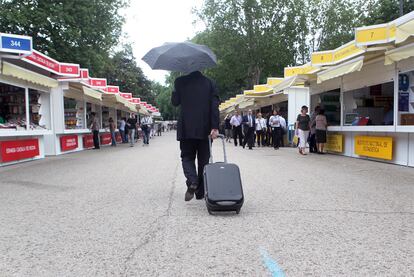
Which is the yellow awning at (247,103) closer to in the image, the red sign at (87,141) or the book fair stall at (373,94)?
the red sign at (87,141)

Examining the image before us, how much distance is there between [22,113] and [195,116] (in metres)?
9.44

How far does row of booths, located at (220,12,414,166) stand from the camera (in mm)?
9164

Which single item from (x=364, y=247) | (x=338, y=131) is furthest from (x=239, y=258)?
(x=338, y=131)

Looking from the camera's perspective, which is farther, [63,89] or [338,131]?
[63,89]

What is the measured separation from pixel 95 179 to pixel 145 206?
123 inches

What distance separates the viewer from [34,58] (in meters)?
12.6

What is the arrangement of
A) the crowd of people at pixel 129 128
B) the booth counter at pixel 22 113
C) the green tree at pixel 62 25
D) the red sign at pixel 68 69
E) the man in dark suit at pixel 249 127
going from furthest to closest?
the green tree at pixel 62 25 < the crowd of people at pixel 129 128 < the man in dark suit at pixel 249 127 < the red sign at pixel 68 69 < the booth counter at pixel 22 113

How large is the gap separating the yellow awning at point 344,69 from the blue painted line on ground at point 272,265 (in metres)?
7.76

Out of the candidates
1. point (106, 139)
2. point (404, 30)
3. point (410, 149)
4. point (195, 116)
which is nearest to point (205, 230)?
point (195, 116)

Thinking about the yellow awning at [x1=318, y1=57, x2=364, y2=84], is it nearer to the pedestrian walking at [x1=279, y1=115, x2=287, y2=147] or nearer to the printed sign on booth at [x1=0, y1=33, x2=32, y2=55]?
the pedestrian walking at [x1=279, y1=115, x2=287, y2=147]

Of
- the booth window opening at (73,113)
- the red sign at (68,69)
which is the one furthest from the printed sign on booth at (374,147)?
the booth window opening at (73,113)

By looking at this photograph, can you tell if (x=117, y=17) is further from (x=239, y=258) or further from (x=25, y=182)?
(x=239, y=258)

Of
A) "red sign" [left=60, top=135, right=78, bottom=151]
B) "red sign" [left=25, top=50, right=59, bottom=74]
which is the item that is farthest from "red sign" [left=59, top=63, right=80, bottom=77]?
"red sign" [left=60, top=135, right=78, bottom=151]

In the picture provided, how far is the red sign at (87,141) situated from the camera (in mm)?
18938
